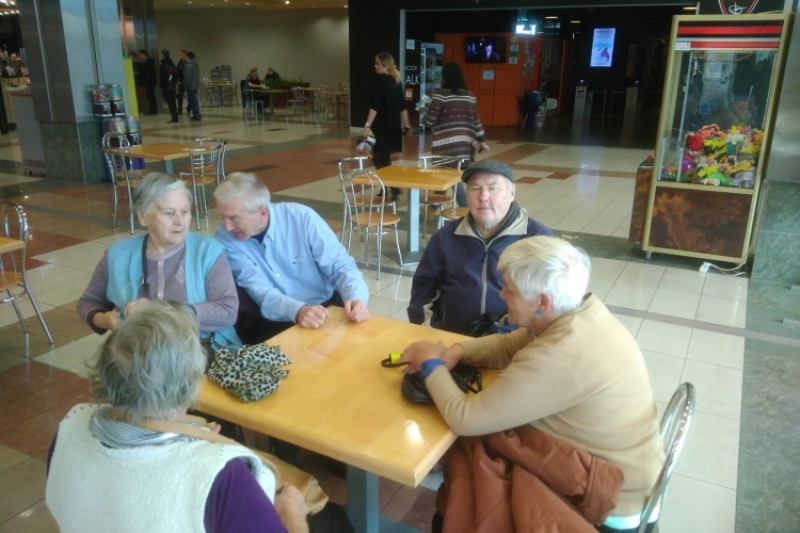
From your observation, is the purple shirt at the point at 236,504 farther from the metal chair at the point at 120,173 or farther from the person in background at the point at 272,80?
the person in background at the point at 272,80

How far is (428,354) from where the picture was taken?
1786 mm

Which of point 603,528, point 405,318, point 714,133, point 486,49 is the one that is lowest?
point 405,318

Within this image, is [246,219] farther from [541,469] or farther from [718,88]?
[718,88]

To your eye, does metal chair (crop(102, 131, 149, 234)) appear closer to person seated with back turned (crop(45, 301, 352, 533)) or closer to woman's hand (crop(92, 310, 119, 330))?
woman's hand (crop(92, 310, 119, 330))

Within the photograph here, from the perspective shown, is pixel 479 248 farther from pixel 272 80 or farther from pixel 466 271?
pixel 272 80

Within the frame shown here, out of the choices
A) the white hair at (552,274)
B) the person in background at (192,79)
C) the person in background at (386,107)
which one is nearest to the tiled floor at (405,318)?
the person in background at (386,107)

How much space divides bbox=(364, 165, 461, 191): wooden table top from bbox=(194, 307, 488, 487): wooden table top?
2.88m

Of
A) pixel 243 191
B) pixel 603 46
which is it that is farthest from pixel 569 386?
pixel 603 46

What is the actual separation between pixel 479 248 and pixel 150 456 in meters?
1.62

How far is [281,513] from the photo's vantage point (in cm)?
142

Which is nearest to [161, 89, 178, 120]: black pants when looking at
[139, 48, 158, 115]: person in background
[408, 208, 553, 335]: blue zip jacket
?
[139, 48, 158, 115]: person in background

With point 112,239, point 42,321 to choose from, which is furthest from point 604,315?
point 112,239

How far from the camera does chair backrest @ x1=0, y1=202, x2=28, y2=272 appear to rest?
11.4 feet

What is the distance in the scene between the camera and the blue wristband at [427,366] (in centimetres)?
169
